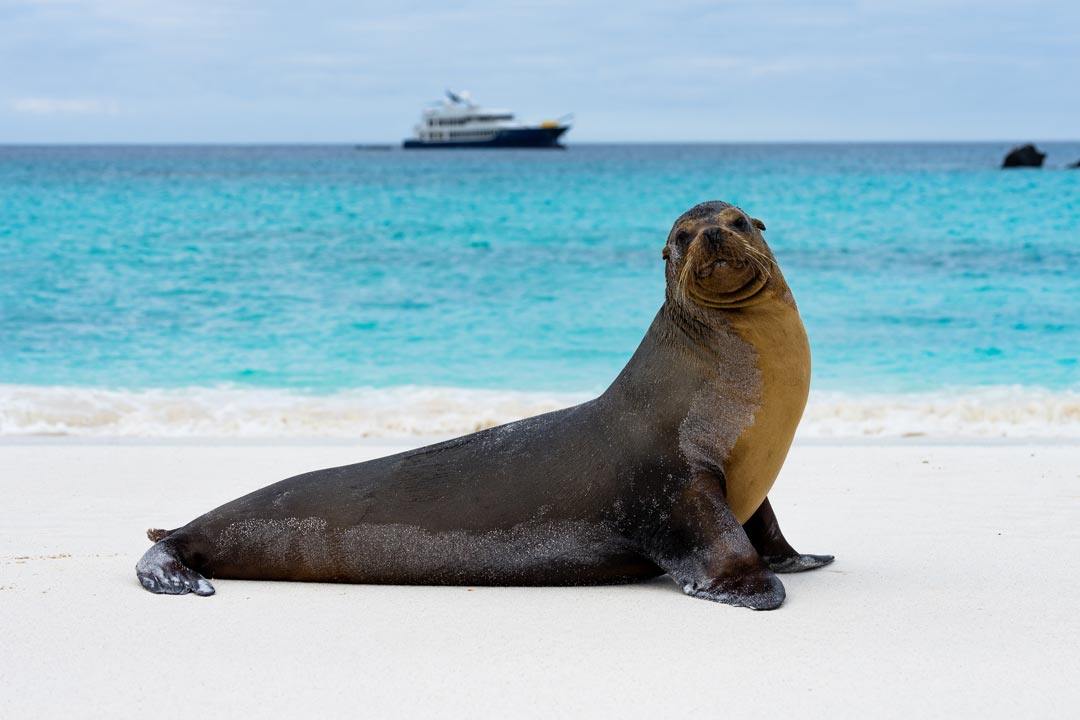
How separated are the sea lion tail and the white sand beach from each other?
62 mm

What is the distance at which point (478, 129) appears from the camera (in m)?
104

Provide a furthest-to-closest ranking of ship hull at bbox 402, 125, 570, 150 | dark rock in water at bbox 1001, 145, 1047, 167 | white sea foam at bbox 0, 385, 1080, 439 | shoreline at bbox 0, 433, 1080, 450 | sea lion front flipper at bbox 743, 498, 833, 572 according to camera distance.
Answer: ship hull at bbox 402, 125, 570, 150
dark rock in water at bbox 1001, 145, 1047, 167
white sea foam at bbox 0, 385, 1080, 439
shoreline at bbox 0, 433, 1080, 450
sea lion front flipper at bbox 743, 498, 833, 572

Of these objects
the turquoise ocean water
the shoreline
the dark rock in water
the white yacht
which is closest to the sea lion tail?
the shoreline

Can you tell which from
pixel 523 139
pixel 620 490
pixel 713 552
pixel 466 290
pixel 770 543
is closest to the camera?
pixel 713 552

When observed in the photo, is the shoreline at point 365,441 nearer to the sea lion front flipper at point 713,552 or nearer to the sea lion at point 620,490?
the sea lion at point 620,490

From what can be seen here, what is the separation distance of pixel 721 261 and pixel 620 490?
2.97 feet

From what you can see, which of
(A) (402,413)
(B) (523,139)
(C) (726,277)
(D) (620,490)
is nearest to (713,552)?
(D) (620,490)

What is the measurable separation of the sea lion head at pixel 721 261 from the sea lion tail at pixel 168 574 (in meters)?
2.10

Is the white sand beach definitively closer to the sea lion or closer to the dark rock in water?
the sea lion

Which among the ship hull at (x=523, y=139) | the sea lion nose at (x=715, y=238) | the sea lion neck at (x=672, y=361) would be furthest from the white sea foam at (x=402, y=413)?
the ship hull at (x=523, y=139)

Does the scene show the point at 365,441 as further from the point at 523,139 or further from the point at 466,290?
the point at 523,139

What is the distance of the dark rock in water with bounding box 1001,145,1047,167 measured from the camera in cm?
6925

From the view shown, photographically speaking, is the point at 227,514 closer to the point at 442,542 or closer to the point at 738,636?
the point at 442,542

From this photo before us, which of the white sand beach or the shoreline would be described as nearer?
the white sand beach
